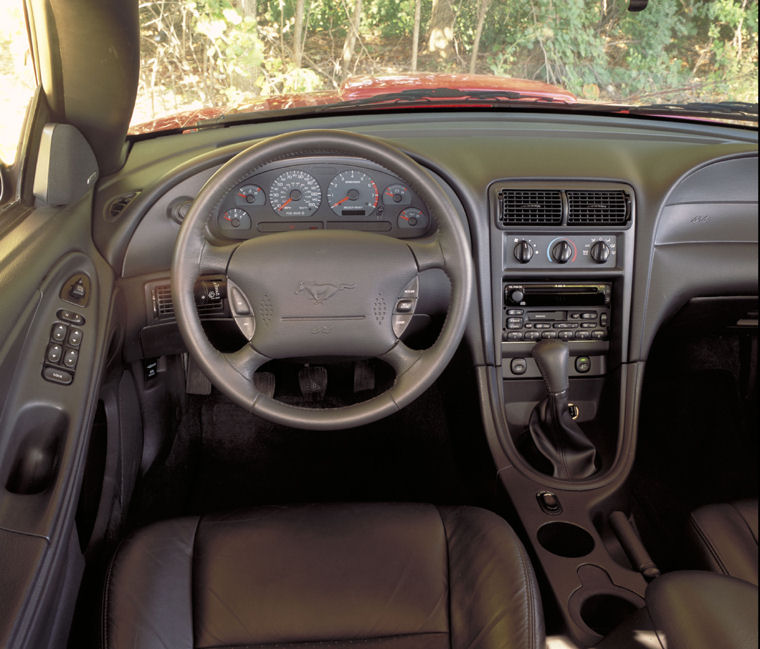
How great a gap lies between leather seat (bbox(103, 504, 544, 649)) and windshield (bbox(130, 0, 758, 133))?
1062mm

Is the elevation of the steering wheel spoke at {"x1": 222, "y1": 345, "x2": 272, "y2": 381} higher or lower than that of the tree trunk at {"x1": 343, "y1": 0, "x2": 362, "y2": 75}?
lower

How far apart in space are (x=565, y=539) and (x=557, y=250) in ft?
2.41

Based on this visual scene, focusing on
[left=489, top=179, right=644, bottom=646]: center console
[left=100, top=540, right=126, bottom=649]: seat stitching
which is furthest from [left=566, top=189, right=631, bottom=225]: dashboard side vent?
[left=100, top=540, right=126, bottom=649]: seat stitching

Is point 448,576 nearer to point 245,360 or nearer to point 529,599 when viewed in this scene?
point 529,599

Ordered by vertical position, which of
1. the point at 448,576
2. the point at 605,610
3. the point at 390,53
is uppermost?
the point at 390,53

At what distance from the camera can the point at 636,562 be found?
1.59 meters

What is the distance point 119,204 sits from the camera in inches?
66.9

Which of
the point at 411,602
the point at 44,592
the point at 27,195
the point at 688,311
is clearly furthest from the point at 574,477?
the point at 27,195

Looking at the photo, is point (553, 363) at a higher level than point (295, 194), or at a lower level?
lower

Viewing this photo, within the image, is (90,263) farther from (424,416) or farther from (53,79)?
(424,416)

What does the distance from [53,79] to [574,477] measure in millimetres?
1626

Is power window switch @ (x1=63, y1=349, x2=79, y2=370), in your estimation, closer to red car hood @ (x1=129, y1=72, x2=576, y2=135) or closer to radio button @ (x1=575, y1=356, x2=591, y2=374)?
red car hood @ (x1=129, y1=72, x2=576, y2=135)

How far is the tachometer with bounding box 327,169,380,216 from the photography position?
5.74 feet

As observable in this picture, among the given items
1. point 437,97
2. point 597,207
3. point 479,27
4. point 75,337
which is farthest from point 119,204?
point 597,207
